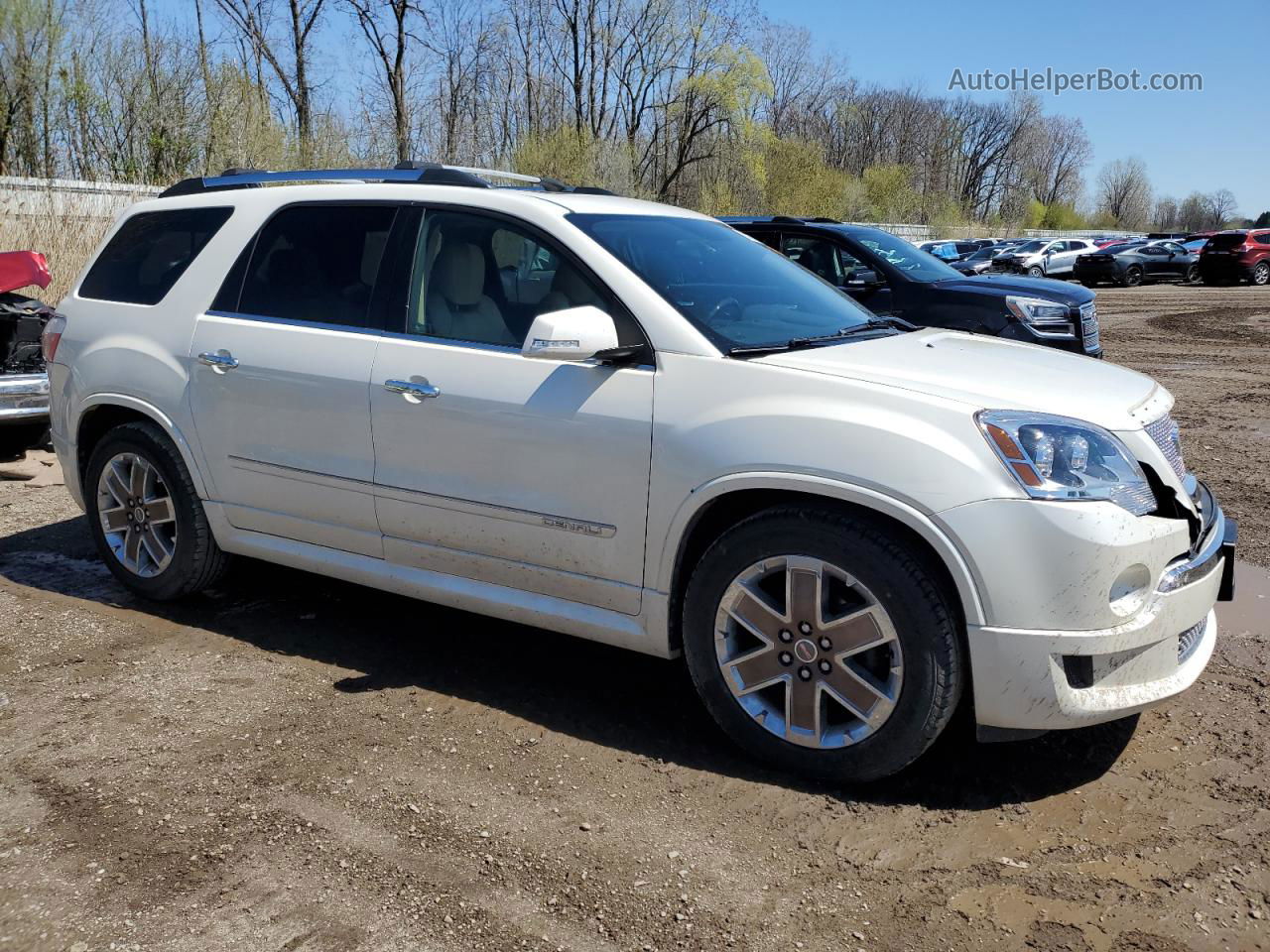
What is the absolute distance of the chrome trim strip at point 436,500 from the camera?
370 cm

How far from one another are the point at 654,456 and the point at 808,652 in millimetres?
774

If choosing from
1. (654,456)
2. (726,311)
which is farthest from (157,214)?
(654,456)

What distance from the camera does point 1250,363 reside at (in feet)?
46.4

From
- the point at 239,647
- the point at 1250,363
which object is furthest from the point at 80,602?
the point at 1250,363

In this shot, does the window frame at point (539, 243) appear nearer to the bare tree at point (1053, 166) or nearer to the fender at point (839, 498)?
the fender at point (839, 498)

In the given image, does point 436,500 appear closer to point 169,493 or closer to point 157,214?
point 169,493

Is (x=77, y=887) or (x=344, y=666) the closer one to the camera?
(x=77, y=887)

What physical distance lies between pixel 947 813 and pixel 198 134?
2769 centimetres

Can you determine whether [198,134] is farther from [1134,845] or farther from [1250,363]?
[1134,845]

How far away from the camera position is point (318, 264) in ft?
14.7

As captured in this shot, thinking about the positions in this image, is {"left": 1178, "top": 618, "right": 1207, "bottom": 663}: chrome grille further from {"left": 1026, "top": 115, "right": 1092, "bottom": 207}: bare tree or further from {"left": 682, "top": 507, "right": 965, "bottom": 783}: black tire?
{"left": 1026, "top": 115, "right": 1092, "bottom": 207}: bare tree

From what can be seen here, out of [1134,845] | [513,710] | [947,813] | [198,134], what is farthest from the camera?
[198,134]

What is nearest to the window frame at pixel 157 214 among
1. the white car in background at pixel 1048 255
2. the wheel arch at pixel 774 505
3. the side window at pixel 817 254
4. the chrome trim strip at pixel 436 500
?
the chrome trim strip at pixel 436 500

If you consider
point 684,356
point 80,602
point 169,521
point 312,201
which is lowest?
point 80,602
